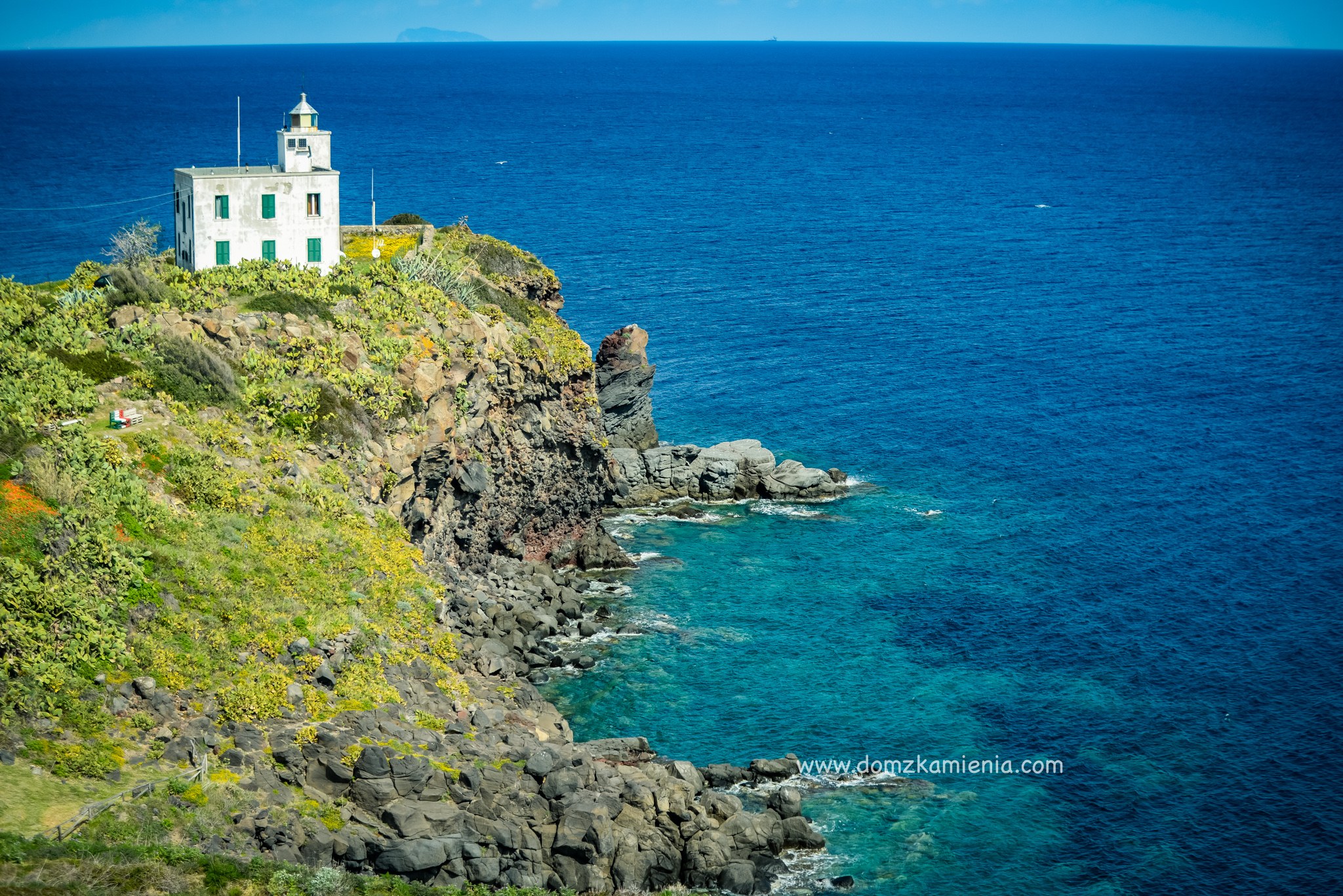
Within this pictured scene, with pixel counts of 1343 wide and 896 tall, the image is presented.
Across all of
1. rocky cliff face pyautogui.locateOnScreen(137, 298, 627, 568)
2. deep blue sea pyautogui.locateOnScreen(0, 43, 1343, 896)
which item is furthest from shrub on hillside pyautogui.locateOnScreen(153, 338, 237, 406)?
deep blue sea pyautogui.locateOnScreen(0, 43, 1343, 896)

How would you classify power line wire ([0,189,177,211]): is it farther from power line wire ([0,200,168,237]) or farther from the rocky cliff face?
the rocky cliff face

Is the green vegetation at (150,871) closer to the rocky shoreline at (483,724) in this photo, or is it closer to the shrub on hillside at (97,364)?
the rocky shoreline at (483,724)

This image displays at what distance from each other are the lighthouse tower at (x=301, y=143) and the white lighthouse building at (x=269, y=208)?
34mm

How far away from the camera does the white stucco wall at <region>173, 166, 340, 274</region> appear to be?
6225cm

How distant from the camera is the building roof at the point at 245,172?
6253 cm

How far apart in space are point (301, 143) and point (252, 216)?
4.96m

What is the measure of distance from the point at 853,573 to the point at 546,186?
120 meters

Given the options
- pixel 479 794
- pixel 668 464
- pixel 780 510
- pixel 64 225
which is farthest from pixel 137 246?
pixel 64 225

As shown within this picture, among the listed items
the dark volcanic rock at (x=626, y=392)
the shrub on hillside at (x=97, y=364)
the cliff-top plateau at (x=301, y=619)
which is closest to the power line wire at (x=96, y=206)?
the dark volcanic rock at (x=626, y=392)

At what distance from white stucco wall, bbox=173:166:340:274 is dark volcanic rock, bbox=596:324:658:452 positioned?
71.0 feet

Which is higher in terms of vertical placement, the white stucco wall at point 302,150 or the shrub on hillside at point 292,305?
the white stucco wall at point 302,150

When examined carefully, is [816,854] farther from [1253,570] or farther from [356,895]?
[1253,570]

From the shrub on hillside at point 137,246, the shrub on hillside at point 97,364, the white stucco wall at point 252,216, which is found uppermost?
the white stucco wall at point 252,216

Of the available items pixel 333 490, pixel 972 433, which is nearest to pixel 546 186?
pixel 972 433
